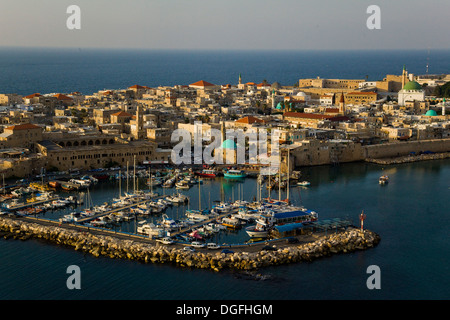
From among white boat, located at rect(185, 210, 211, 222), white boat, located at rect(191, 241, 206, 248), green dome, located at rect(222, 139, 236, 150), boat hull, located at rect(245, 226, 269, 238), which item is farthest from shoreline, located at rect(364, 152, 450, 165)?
white boat, located at rect(191, 241, 206, 248)

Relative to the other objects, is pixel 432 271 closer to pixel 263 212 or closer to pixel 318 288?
pixel 318 288

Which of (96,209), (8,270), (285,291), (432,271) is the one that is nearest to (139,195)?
(96,209)

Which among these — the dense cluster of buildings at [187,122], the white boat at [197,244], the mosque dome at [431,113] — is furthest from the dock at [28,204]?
the mosque dome at [431,113]

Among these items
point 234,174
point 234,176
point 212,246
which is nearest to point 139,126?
point 234,174

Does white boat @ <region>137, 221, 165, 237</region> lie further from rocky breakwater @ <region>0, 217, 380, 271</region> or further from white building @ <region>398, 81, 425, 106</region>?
white building @ <region>398, 81, 425, 106</region>

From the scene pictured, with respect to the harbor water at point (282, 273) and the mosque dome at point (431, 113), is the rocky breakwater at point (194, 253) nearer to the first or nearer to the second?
the harbor water at point (282, 273)

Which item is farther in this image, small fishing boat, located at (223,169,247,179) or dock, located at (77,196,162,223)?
small fishing boat, located at (223,169,247,179)
